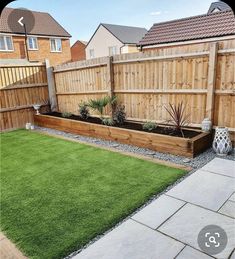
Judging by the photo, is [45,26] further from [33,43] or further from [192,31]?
[192,31]

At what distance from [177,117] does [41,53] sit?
17.8m

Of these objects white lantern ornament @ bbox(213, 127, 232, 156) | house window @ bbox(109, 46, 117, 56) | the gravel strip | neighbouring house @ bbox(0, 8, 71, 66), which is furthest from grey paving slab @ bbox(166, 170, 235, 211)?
house window @ bbox(109, 46, 117, 56)

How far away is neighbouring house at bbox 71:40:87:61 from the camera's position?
101 feet

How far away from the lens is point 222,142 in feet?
13.9

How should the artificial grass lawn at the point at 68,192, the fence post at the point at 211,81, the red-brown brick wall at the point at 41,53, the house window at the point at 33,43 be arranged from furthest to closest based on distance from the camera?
the house window at the point at 33,43
the red-brown brick wall at the point at 41,53
the fence post at the point at 211,81
the artificial grass lawn at the point at 68,192

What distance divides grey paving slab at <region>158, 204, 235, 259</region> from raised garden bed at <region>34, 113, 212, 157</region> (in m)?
1.73

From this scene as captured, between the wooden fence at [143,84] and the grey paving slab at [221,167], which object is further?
the wooden fence at [143,84]

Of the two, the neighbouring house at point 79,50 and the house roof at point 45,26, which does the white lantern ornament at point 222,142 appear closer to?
the house roof at point 45,26

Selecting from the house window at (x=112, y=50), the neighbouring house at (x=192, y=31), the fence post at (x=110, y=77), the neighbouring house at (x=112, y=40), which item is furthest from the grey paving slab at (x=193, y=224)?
the house window at (x=112, y=50)

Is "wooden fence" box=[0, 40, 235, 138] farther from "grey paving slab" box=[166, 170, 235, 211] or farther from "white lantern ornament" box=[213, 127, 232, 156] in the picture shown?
"grey paving slab" box=[166, 170, 235, 211]

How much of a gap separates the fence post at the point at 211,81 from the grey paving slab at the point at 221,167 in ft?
3.37

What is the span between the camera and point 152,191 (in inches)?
121

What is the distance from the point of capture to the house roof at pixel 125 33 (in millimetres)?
24016

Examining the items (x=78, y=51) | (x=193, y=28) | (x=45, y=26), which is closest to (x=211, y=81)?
(x=193, y=28)
